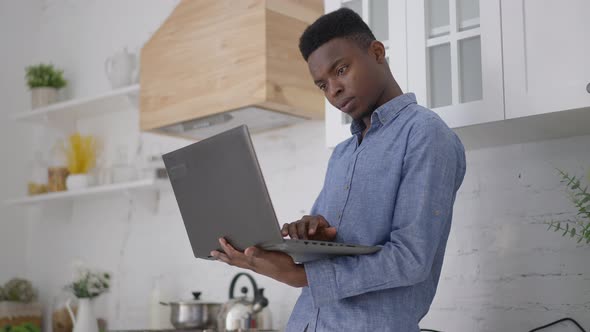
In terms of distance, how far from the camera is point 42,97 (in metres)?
4.11

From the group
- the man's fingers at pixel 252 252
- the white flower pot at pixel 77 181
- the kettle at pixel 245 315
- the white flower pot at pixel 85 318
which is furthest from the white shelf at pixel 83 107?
the man's fingers at pixel 252 252

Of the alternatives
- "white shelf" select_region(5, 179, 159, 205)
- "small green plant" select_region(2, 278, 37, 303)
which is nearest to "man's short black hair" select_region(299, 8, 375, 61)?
"white shelf" select_region(5, 179, 159, 205)

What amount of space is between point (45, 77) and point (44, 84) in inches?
1.6

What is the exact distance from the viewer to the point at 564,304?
6.95 ft

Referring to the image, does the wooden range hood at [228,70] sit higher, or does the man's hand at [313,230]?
the wooden range hood at [228,70]

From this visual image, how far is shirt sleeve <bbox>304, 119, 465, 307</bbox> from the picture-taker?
146 cm

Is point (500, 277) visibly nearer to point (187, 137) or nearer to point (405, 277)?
point (405, 277)

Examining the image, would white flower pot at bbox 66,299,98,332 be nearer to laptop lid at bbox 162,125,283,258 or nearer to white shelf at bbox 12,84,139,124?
white shelf at bbox 12,84,139,124

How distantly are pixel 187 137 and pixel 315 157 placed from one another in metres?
0.59

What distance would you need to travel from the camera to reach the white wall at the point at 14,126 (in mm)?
4351

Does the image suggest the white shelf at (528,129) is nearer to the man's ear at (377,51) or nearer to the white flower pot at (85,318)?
the man's ear at (377,51)

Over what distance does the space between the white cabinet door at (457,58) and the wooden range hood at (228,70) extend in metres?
0.68

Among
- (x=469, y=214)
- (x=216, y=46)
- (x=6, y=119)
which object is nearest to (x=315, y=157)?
(x=216, y=46)

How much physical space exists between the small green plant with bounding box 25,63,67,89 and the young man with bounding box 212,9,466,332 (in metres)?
2.75
